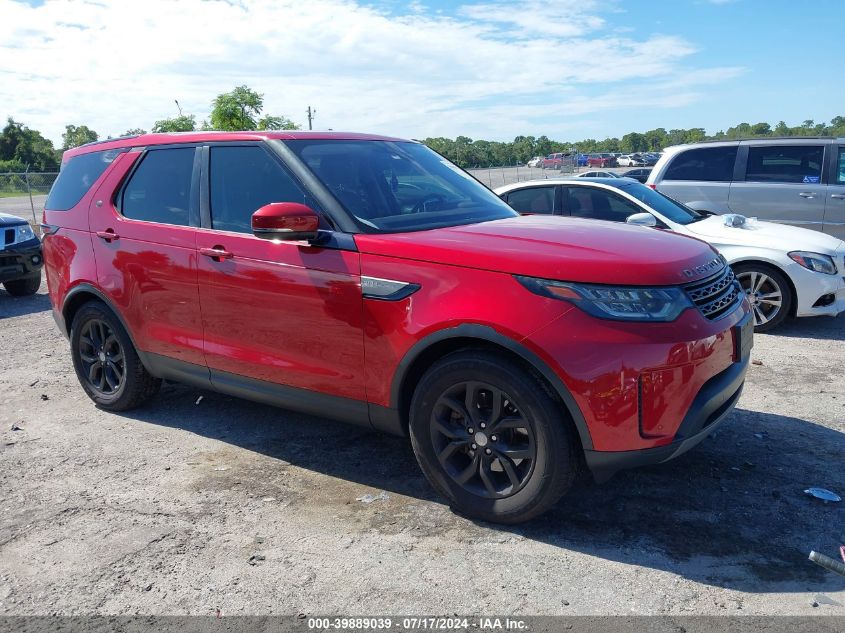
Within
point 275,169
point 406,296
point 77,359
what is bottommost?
point 77,359

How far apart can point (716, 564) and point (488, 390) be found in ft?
3.99

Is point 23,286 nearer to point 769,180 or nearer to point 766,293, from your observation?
point 766,293

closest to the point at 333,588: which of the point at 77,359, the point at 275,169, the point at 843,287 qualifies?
the point at 275,169

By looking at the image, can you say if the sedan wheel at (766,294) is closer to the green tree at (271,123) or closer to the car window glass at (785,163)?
the car window glass at (785,163)

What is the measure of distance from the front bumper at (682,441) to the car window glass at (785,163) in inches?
270

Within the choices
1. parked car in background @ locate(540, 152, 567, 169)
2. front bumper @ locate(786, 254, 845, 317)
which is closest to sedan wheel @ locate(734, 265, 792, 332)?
front bumper @ locate(786, 254, 845, 317)

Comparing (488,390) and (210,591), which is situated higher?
(488,390)

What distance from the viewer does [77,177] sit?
5.32 metres

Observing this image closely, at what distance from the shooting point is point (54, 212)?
17.6 feet

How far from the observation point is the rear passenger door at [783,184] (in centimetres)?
907

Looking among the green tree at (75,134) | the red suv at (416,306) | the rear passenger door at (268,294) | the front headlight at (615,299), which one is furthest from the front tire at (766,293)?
the green tree at (75,134)

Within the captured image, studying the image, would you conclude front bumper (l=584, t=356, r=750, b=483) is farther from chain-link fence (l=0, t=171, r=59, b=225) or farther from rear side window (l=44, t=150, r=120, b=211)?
chain-link fence (l=0, t=171, r=59, b=225)

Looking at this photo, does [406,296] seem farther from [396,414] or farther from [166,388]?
[166,388]

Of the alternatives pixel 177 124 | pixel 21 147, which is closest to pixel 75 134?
pixel 21 147
